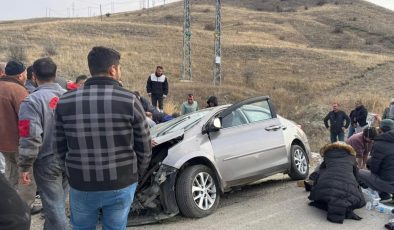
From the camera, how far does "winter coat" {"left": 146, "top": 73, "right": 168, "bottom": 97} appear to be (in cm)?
1379

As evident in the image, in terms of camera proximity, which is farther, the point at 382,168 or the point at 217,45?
the point at 217,45

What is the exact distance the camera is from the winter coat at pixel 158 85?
13.8 m

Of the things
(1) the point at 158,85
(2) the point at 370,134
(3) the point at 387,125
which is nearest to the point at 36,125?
(3) the point at 387,125

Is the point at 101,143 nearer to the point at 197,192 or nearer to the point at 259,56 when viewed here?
the point at 197,192

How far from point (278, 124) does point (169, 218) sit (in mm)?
2441

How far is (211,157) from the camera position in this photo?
6426 mm

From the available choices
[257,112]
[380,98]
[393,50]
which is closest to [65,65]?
[380,98]

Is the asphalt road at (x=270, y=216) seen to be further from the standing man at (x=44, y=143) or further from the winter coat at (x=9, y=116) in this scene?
the winter coat at (x=9, y=116)

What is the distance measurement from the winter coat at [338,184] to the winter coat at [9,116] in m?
3.82

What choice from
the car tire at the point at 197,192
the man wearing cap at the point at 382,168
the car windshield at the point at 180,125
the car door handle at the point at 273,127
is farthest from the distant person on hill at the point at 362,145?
the car tire at the point at 197,192

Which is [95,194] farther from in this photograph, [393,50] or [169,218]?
[393,50]

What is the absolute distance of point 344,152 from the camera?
21.5 feet

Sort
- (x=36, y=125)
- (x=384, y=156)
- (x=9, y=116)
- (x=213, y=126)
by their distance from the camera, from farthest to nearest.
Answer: (x=384, y=156) < (x=213, y=126) < (x=9, y=116) < (x=36, y=125)

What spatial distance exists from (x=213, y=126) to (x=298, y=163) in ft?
6.73
